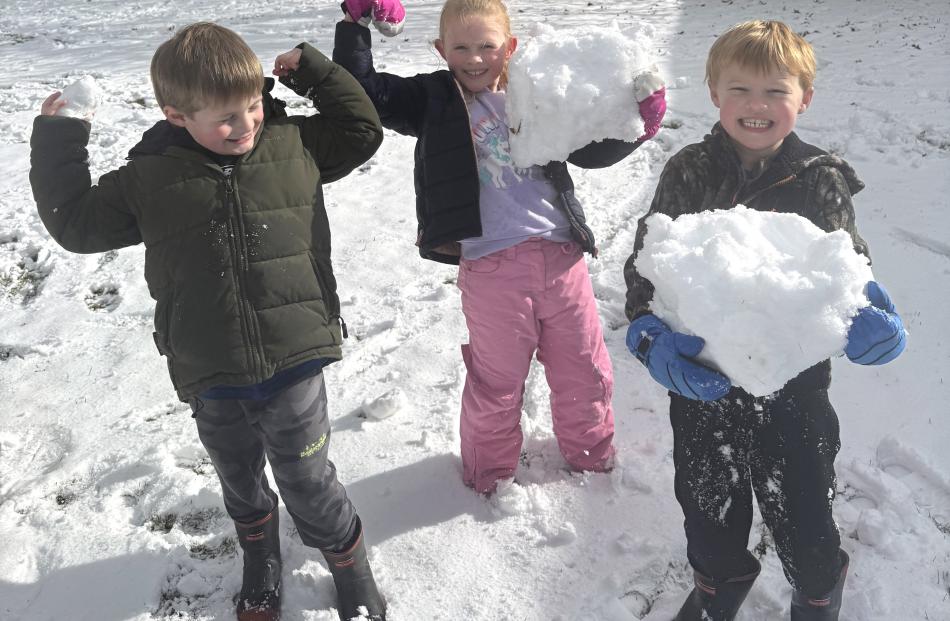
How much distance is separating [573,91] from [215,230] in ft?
3.57

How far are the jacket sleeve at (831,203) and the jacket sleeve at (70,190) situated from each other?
1.79 metres

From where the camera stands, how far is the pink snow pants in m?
2.40

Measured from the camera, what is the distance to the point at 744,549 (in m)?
2.10

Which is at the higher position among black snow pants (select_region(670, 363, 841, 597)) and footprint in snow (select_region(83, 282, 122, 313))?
black snow pants (select_region(670, 363, 841, 597))

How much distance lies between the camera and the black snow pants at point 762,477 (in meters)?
1.91

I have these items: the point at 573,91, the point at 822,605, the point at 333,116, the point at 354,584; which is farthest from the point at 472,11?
the point at 822,605

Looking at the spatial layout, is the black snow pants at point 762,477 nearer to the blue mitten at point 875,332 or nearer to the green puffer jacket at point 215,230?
the blue mitten at point 875,332

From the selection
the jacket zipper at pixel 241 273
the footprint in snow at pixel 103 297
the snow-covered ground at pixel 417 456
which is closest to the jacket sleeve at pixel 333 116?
the jacket zipper at pixel 241 273

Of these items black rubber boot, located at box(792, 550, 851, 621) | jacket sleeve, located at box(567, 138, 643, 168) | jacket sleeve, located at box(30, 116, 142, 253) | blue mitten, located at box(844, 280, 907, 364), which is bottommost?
black rubber boot, located at box(792, 550, 851, 621)

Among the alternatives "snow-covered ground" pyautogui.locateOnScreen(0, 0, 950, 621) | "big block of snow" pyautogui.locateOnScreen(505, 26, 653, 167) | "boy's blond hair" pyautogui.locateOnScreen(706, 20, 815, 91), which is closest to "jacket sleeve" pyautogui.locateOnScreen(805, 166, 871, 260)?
"boy's blond hair" pyautogui.locateOnScreen(706, 20, 815, 91)

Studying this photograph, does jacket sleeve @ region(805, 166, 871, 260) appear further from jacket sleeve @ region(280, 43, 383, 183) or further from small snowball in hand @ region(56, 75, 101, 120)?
small snowball in hand @ region(56, 75, 101, 120)

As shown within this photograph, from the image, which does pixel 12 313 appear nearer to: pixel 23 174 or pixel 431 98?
pixel 23 174

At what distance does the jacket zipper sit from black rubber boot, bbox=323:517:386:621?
684 mm

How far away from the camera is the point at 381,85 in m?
2.31
